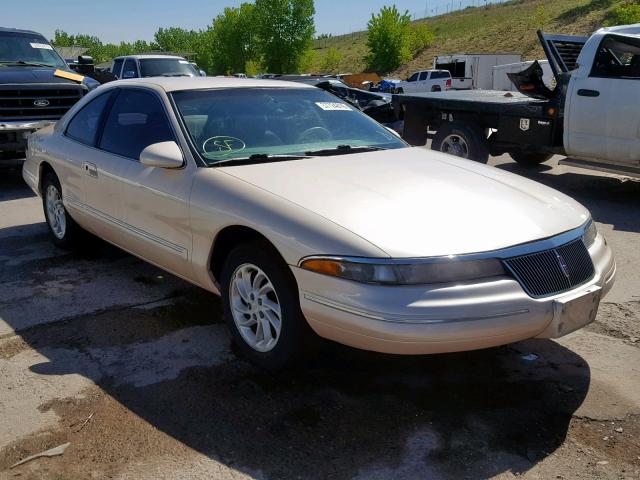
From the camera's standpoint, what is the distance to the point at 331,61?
251ft

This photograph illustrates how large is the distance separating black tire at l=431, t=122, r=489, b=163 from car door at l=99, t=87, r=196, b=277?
5569 millimetres

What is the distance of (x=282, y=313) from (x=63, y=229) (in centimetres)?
318

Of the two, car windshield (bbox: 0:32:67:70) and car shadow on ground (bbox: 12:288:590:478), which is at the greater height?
car windshield (bbox: 0:32:67:70)

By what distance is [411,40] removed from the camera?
228 feet

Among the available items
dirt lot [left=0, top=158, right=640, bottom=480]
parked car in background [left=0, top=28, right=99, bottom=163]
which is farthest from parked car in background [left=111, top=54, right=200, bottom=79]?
dirt lot [left=0, top=158, right=640, bottom=480]

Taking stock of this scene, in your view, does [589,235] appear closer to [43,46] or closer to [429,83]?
[43,46]

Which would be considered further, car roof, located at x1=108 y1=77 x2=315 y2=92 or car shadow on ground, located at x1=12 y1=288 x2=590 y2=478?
car roof, located at x1=108 y1=77 x2=315 y2=92

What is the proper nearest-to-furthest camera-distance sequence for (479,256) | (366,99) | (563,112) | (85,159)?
(479,256) → (85,159) → (563,112) → (366,99)

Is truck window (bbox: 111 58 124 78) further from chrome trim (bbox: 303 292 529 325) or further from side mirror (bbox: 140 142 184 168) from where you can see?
chrome trim (bbox: 303 292 529 325)

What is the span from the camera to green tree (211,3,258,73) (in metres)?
67.6

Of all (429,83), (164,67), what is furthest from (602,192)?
(429,83)

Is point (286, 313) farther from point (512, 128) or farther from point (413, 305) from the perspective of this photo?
point (512, 128)

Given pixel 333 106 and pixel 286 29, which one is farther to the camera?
pixel 286 29

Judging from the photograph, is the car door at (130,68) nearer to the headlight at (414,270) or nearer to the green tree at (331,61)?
the headlight at (414,270)
